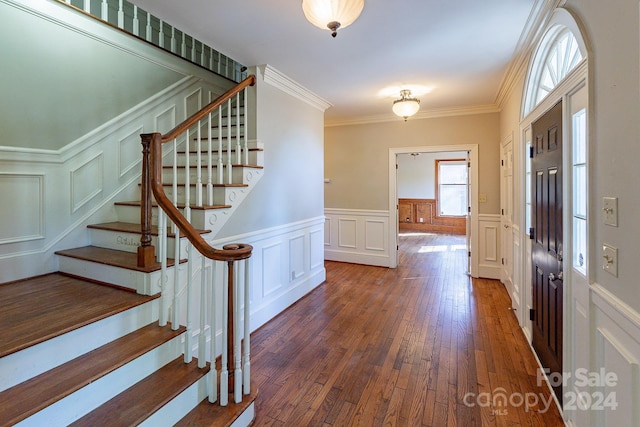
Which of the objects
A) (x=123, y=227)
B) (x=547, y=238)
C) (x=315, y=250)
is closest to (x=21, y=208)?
(x=123, y=227)

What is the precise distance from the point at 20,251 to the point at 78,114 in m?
1.21

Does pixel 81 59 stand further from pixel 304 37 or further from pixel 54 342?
→ pixel 54 342

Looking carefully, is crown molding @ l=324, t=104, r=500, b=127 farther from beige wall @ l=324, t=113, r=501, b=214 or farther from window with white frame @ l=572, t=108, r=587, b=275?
window with white frame @ l=572, t=108, r=587, b=275

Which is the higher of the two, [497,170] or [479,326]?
[497,170]

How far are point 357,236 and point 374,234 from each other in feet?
1.06

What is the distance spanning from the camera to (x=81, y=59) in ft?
8.32

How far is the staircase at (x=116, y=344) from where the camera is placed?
1382 millimetres

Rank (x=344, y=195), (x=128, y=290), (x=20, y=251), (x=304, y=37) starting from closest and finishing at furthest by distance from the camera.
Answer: (x=128, y=290) < (x=20, y=251) < (x=304, y=37) < (x=344, y=195)

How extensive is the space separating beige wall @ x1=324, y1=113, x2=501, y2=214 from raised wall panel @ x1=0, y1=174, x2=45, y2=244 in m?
4.11

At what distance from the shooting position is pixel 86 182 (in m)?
2.73

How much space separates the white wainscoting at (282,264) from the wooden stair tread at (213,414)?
122cm

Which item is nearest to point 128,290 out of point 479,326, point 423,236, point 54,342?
point 54,342

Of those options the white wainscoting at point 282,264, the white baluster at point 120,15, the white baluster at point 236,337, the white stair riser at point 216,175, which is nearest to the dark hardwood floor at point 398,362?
the white wainscoting at point 282,264

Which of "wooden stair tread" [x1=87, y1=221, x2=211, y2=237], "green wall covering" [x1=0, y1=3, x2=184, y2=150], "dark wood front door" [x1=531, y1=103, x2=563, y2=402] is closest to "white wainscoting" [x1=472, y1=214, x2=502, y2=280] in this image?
"dark wood front door" [x1=531, y1=103, x2=563, y2=402]
